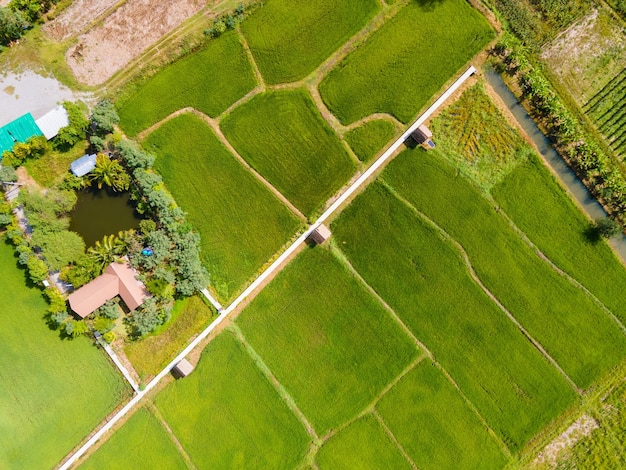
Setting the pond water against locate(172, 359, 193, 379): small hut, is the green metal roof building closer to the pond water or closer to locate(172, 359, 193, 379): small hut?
the pond water

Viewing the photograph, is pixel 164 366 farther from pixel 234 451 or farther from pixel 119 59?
pixel 119 59

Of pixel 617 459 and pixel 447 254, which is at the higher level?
pixel 447 254

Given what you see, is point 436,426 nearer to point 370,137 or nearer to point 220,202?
point 370,137

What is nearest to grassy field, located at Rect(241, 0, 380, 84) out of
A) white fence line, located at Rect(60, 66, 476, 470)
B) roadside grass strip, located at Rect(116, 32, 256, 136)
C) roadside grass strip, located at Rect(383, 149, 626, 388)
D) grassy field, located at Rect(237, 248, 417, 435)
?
roadside grass strip, located at Rect(116, 32, 256, 136)

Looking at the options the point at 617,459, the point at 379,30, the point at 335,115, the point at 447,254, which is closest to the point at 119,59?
the point at 335,115

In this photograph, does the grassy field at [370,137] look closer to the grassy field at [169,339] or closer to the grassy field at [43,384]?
the grassy field at [169,339]

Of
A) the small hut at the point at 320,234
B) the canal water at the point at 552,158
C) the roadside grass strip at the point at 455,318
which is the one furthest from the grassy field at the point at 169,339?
the canal water at the point at 552,158
